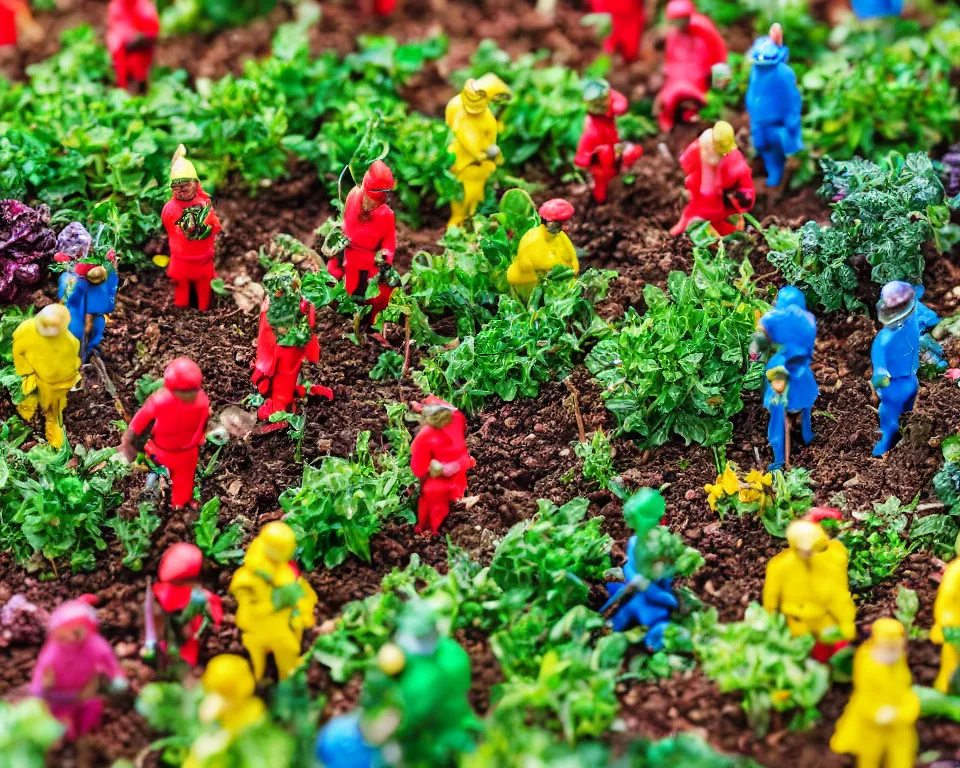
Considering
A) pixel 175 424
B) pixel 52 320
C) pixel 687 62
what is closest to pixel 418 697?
pixel 175 424

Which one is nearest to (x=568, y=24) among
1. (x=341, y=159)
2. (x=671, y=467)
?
(x=341, y=159)

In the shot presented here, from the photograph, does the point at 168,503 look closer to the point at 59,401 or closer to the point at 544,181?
the point at 59,401

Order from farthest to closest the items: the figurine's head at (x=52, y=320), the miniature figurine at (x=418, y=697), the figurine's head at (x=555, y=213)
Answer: the figurine's head at (x=555, y=213)
the figurine's head at (x=52, y=320)
the miniature figurine at (x=418, y=697)

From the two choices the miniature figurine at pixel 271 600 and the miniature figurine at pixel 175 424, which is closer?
the miniature figurine at pixel 271 600

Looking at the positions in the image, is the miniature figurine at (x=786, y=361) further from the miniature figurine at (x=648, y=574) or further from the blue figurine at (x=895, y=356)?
the miniature figurine at (x=648, y=574)

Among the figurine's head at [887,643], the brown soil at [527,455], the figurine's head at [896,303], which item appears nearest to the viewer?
the figurine's head at [887,643]

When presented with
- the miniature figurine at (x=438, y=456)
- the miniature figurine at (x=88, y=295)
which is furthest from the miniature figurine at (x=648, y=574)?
the miniature figurine at (x=88, y=295)

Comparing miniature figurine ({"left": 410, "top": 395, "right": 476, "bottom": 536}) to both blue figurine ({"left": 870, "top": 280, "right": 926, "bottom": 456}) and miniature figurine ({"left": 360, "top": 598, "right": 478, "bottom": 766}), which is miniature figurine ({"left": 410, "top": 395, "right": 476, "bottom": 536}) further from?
blue figurine ({"left": 870, "top": 280, "right": 926, "bottom": 456})
